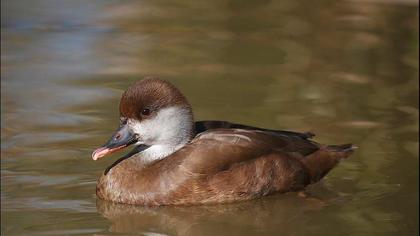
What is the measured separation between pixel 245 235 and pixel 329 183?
120cm

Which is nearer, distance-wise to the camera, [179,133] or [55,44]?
[179,133]

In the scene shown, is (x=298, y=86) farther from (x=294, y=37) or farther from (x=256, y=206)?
(x=256, y=206)

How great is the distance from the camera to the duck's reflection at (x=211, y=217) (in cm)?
726

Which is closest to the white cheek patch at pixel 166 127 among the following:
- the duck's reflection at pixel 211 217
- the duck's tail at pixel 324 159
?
the duck's reflection at pixel 211 217

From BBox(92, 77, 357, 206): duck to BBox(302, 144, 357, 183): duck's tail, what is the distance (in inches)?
5.2

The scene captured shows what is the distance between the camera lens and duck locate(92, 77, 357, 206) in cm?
757

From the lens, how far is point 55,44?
11562 millimetres

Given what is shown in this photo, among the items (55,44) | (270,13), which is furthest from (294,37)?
(55,44)

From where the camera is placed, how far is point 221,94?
10047mm

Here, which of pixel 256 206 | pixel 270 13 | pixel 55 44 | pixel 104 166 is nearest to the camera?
pixel 256 206

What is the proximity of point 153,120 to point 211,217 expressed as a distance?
76cm

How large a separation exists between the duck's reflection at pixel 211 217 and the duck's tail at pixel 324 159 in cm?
28

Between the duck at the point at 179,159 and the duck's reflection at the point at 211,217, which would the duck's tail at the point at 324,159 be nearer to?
the duck at the point at 179,159

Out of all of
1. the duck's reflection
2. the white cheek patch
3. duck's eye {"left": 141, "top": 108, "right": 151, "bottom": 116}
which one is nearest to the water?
the duck's reflection
